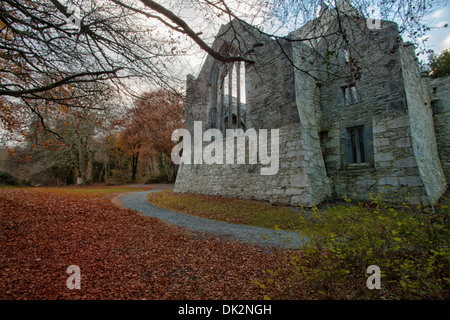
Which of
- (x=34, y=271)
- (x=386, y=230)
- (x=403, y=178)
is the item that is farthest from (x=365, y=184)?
(x=34, y=271)

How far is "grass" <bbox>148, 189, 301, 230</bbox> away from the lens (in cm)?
638

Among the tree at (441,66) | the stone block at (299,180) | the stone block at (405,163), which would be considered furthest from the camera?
the tree at (441,66)

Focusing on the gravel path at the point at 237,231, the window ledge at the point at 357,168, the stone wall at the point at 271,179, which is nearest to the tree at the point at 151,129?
the gravel path at the point at 237,231

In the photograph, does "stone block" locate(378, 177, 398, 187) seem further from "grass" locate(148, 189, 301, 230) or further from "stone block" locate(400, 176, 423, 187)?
"grass" locate(148, 189, 301, 230)

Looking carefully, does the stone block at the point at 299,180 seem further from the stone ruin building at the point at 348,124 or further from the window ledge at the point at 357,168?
the window ledge at the point at 357,168

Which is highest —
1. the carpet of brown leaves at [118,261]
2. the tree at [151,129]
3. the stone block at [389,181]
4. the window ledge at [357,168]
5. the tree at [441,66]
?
the tree at [441,66]

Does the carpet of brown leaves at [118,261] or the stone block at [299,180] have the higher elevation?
the stone block at [299,180]

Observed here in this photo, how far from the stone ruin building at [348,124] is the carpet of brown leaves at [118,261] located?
458 centimetres

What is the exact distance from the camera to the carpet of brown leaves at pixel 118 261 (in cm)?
235

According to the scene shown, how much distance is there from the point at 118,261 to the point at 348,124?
9.27 metres

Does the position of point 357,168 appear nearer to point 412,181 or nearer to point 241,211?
point 412,181

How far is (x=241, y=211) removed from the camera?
7633mm

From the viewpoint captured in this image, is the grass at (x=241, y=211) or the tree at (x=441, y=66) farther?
the tree at (x=441, y=66)

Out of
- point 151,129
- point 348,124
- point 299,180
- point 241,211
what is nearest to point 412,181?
point 348,124
